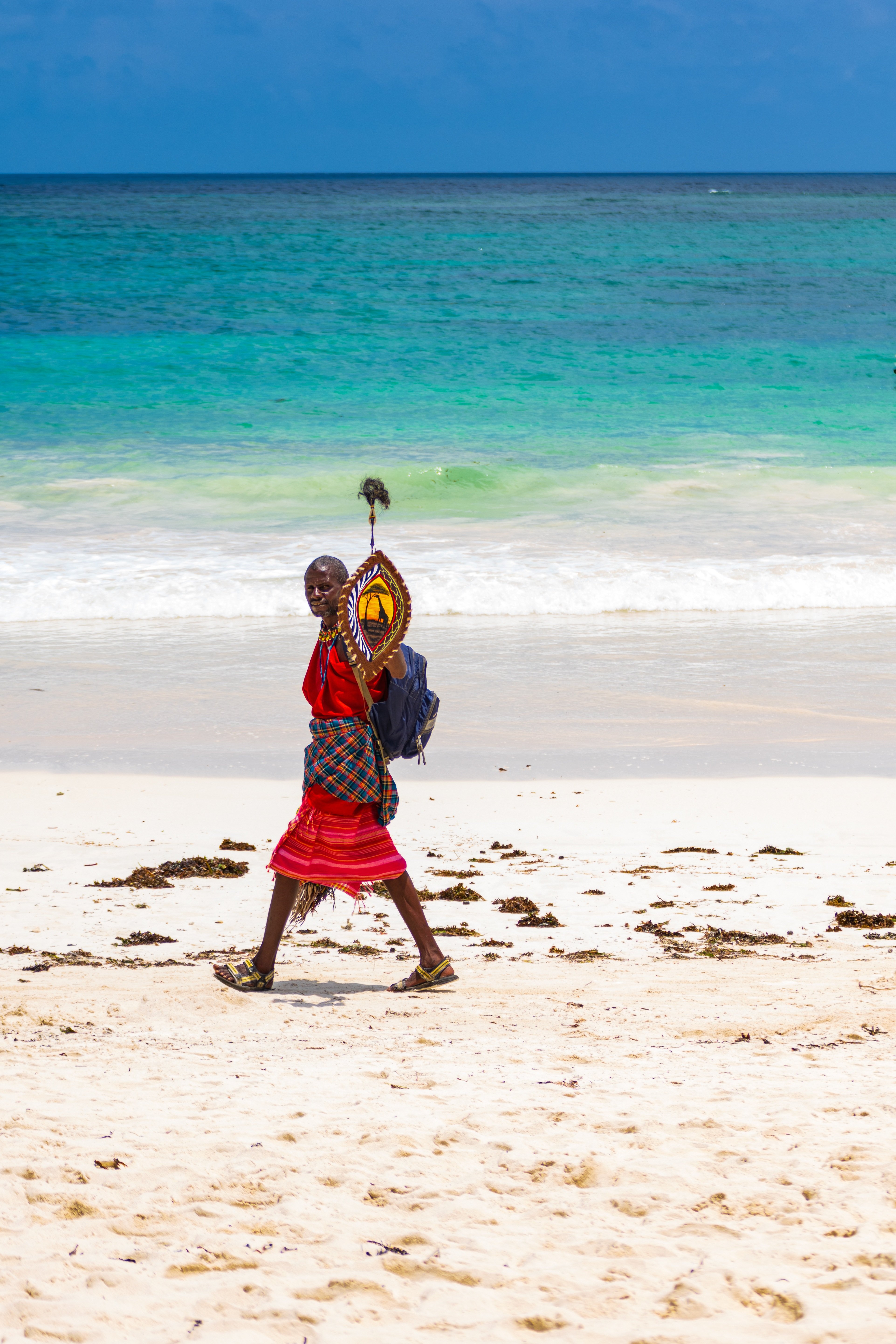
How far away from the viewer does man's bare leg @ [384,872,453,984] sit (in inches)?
170

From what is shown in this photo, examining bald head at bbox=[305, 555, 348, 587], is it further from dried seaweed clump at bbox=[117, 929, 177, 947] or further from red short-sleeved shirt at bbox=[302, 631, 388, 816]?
dried seaweed clump at bbox=[117, 929, 177, 947]

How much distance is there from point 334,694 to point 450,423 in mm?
16667

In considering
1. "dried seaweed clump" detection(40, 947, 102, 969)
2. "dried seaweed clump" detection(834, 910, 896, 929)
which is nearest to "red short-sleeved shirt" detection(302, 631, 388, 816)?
"dried seaweed clump" detection(40, 947, 102, 969)

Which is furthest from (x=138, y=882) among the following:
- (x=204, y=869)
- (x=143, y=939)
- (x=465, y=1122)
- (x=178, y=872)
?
(x=465, y=1122)

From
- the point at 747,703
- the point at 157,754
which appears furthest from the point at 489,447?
the point at 157,754

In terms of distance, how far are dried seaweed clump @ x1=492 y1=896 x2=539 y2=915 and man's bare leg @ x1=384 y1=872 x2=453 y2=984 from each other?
2.80ft

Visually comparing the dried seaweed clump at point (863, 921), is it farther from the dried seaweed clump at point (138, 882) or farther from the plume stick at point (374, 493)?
the dried seaweed clump at point (138, 882)

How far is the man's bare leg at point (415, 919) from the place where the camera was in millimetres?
4309

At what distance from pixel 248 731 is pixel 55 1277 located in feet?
16.9

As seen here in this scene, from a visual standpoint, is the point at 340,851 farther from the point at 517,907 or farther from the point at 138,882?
the point at 138,882

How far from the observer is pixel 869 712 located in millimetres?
7863

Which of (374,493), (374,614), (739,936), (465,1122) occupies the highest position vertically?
(374,493)

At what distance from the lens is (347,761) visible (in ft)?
13.7

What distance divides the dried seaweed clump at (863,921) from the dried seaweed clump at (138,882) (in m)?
2.72
